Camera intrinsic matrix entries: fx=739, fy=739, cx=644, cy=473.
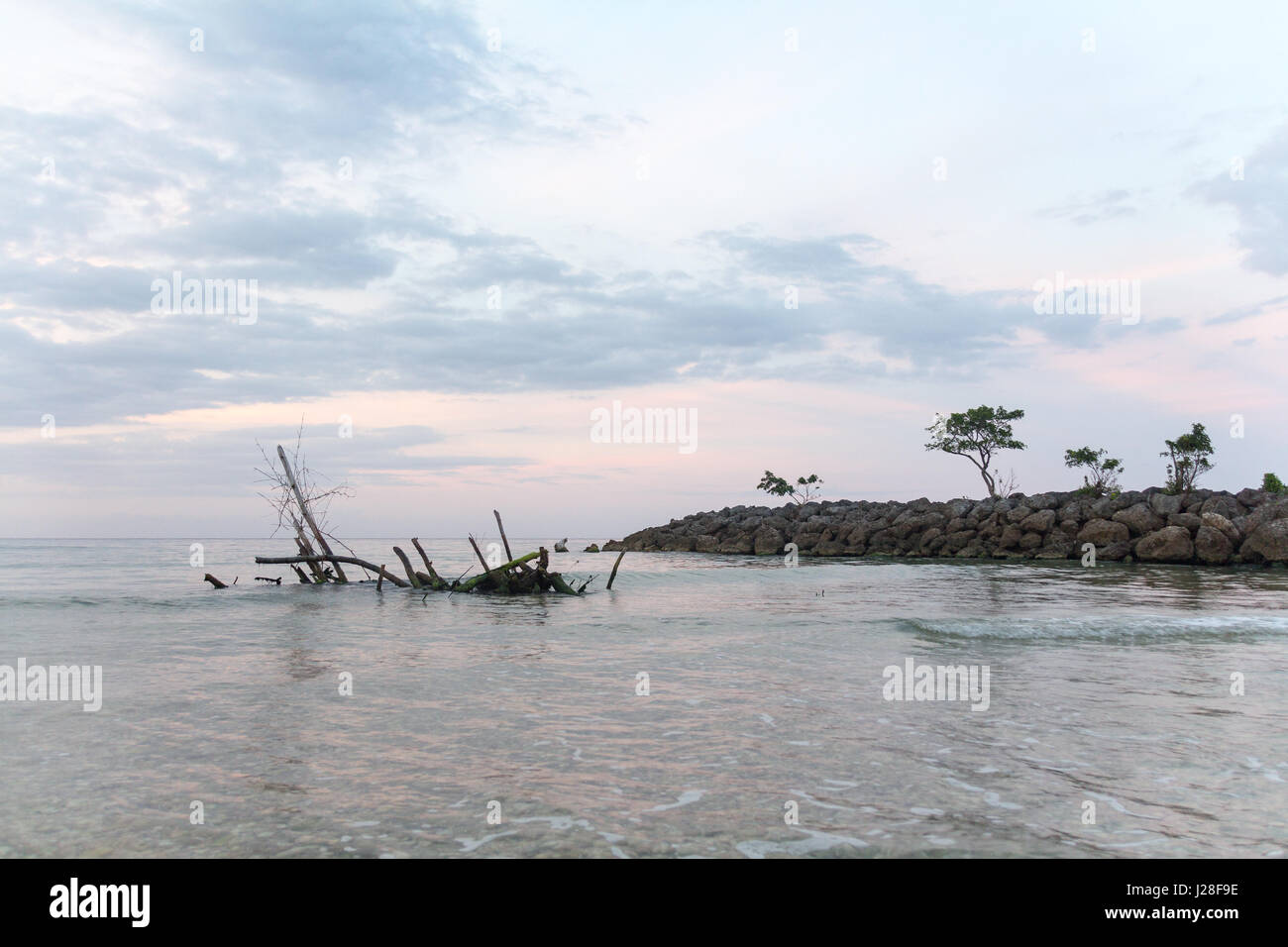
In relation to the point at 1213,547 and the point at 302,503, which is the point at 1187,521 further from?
the point at 302,503

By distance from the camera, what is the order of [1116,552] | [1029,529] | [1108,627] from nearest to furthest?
1. [1108,627]
2. [1116,552]
3. [1029,529]

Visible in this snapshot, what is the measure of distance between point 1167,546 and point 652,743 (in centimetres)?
4015

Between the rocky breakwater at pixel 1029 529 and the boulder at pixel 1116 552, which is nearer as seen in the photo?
the rocky breakwater at pixel 1029 529

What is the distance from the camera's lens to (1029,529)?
148 ft

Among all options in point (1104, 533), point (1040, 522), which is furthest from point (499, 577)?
point (1040, 522)

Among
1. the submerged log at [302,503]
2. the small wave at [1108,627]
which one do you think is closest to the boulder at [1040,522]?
the small wave at [1108,627]

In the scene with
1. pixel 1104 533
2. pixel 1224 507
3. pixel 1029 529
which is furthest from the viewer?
pixel 1029 529

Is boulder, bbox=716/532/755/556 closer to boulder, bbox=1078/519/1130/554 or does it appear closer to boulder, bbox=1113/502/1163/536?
boulder, bbox=1078/519/1130/554

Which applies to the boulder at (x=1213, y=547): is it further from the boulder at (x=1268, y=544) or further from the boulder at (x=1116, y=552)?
the boulder at (x=1116, y=552)

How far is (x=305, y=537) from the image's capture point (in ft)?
85.4

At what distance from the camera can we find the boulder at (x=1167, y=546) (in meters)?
36.9

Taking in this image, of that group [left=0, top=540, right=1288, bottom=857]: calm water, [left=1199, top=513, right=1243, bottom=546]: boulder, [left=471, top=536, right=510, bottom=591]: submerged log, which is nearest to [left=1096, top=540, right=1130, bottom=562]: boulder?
[left=1199, top=513, right=1243, bottom=546]: boulder

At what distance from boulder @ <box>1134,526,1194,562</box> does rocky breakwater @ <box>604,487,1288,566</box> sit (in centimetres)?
5

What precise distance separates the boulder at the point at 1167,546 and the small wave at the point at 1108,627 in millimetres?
22731
